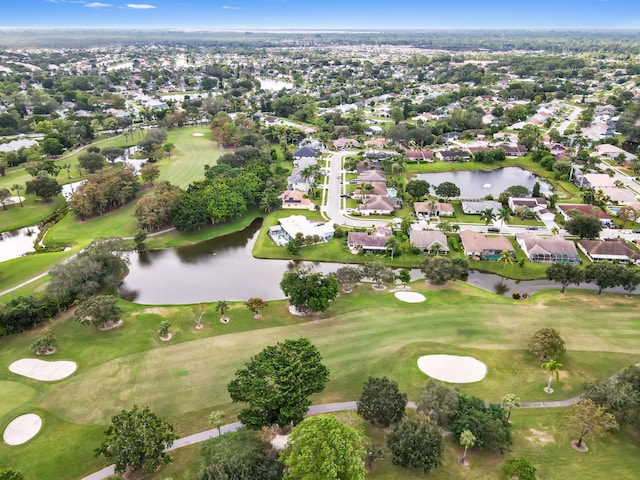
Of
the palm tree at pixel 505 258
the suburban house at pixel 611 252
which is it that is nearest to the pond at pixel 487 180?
the suburban house at pixel 611 252

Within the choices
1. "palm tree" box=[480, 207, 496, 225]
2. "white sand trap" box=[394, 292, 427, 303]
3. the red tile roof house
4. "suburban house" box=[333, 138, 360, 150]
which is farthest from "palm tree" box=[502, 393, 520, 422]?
"suburban house" box=[333, 138, 360, 150]

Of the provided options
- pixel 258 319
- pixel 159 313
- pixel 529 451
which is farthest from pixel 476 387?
pixel 159 313

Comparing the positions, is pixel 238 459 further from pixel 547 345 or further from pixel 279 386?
pixel 547 345

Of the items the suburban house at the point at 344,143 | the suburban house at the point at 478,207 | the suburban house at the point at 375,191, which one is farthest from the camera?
the suburban house at the point at 344,143

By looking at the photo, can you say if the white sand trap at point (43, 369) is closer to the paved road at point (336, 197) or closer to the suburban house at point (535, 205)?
the paved road at point (336, 197)

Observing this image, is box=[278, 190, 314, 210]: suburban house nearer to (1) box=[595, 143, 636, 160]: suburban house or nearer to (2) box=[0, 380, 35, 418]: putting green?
(2) box=[0, 380, 35, 418]: putting green

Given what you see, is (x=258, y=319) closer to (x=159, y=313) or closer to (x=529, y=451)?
(x=159, y=313)
